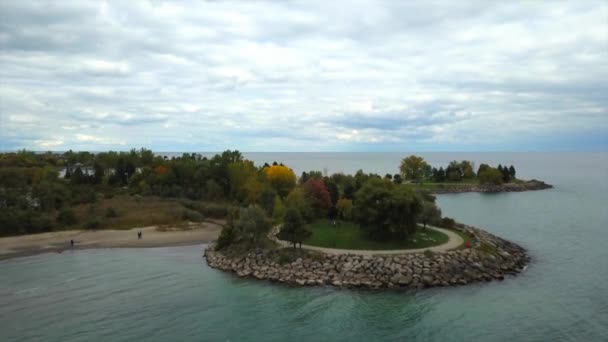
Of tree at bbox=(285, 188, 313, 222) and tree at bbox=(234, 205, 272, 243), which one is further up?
tree at bbox=(285, 188, 313, 222)

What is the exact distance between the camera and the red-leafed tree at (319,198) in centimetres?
4947

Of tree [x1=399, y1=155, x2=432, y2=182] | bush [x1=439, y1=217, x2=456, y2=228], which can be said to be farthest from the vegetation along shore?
tree [x1=399, y1=155, x2=432, y2=182]

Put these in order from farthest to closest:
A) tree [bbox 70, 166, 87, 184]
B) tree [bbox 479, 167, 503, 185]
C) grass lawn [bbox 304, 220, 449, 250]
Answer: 1. tree [bbox 479, 167, 503, 185]
2. tree [bbox 70, 166, 87, 184]
3. grass lawn [bbox 304, 220, 449, 250]

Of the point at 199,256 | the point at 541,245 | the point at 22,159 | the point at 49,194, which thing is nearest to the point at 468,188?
the point at 541,245

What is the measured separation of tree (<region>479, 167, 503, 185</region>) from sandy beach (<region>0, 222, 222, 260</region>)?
7934cm

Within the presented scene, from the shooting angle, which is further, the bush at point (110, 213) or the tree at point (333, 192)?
the bush at point (110, 213)

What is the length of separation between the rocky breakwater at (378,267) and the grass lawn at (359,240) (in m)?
2.74

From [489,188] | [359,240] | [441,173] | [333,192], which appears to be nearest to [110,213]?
[333,192]

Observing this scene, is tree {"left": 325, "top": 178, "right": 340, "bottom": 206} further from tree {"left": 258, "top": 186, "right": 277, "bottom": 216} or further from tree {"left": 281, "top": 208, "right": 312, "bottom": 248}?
tree {"left": 281, "top": 208, "right": 312, "bottom": 248}

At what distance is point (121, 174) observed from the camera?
95625 millimetres

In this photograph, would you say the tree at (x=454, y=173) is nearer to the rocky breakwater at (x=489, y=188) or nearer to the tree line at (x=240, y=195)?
the rocky breakwater at (x=489, y=188)

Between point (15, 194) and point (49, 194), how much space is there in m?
4.26

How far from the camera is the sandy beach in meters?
44.3

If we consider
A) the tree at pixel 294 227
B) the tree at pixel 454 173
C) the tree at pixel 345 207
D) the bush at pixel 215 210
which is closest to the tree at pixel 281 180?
the bush at pixel 215 210
